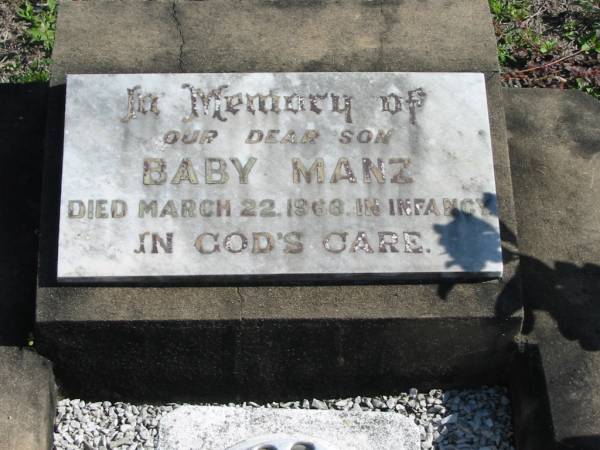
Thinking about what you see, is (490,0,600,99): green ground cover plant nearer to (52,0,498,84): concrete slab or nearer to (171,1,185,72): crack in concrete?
(52,0,498,84): concrete slab

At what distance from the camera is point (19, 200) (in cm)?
459

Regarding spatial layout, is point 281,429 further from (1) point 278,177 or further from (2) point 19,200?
(2) point 19,200

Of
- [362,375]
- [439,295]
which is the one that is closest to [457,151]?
[439,295]

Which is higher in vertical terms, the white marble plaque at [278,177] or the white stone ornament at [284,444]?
the white marble plaque at [278,177]

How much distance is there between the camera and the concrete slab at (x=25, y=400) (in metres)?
4.08

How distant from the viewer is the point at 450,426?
14.5 feet

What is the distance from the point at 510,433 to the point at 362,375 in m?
0.73

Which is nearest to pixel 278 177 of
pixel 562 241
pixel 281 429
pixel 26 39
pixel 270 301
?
pixel 270 301

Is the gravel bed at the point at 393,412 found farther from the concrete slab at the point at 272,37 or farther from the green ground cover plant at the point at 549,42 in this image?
the green ground cover plant at the point at 549,42

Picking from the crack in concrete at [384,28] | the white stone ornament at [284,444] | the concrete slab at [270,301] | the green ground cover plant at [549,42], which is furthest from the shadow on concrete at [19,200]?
the green ground cover plant at [549,42]

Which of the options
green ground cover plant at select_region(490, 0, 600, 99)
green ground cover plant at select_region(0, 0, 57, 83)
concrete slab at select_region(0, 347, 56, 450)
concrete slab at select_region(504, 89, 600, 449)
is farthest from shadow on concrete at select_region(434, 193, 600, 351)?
green ground cover plant at select_region(0, 0, 57, 83)

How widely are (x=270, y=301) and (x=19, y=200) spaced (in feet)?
4.58

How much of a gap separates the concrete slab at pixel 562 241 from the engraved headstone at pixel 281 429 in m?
0.72

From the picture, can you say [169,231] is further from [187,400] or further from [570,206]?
[570,206]
